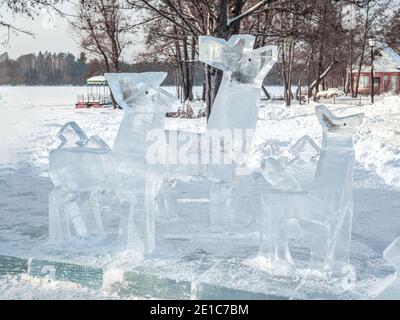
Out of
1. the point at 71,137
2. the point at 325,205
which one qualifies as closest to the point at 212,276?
the point at 325,205

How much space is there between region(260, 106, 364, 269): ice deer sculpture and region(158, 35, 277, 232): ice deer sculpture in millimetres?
579

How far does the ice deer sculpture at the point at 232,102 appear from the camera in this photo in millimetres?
3588

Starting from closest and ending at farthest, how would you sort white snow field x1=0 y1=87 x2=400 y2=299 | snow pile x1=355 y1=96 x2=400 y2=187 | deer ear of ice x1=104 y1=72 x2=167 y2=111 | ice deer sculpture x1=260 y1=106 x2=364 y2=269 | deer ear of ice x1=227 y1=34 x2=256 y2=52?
ice deer sculpture x1=260 y1=106 x2=364 y2=269, white snow field x1=0 y1=87 x2=400 y2=299, deer ear of ice x1=104 y1=72 x2=167 y2=111, deer ear of ice x1=227 y1=34 x2=256 y2=52, snow pile x1=355 y1=96 x2=400 y2=187

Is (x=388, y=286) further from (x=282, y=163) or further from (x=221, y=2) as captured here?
(x=221, y=2)

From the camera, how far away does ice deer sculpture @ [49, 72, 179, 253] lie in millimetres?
3439

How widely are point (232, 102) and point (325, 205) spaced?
1.08m

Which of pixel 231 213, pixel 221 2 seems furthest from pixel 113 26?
pixel 231 213

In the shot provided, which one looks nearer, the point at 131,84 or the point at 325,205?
the point at 325,205

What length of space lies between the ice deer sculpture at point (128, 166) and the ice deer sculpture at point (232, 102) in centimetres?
27

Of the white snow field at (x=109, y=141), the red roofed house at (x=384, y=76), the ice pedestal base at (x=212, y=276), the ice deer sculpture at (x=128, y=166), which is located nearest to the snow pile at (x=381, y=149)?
the white snow field at (x=109, y=141)

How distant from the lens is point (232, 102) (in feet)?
12.0

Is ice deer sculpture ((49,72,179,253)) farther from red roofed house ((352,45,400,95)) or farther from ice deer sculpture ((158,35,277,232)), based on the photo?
red roofed house ((352,45,400,95))

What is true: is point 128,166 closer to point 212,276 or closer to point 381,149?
point 212,276

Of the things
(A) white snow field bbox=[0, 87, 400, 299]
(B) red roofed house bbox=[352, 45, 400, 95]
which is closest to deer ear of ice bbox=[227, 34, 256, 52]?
(A) white snow field bbox=[0, 87, 400, 299]
